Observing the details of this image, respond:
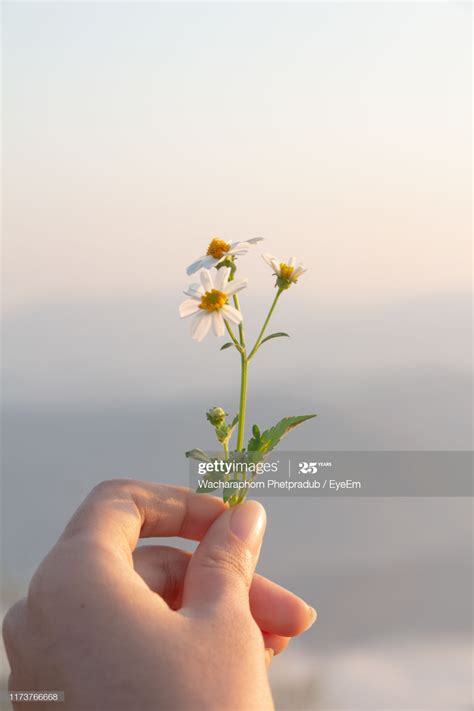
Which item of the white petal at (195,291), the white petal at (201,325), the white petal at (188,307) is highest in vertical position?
the white petal at (195,291)

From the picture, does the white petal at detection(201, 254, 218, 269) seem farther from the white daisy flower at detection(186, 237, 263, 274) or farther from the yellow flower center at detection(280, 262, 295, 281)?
the yellow flower center at detection(280, 262, 295, 281)

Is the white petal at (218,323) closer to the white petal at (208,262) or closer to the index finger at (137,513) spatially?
the white petal at (208,262)

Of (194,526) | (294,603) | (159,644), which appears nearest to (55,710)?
(159,644)

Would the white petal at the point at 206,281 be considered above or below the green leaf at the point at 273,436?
above

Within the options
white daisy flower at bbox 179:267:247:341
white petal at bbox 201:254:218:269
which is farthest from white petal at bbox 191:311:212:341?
white petal at bbox 201:254:218:269

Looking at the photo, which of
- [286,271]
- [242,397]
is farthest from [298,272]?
[242,397]

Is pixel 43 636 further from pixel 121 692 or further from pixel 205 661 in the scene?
pixel 205 661

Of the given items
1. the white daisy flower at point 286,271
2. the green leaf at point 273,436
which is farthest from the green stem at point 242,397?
the white daisy flower at point 286,271
